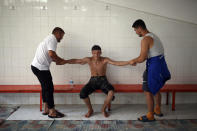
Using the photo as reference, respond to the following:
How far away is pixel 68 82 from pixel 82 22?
1.35 m

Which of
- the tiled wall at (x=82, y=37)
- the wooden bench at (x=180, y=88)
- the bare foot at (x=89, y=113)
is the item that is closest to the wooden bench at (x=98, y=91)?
the wooden bench at (x=180, y=88)

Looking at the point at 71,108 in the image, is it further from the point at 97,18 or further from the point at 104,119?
the point at 97,18

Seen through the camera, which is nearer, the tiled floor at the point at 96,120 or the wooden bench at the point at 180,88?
the tiled floor at the point at 96,120

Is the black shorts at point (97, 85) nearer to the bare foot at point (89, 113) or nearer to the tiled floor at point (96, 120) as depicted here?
the bare foot at point (89, 113)

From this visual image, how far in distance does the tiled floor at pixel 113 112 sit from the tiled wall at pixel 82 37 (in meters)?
0.31

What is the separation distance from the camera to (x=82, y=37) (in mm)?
4531

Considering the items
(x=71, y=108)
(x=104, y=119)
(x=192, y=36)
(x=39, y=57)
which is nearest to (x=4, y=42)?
(x=39, y=57)

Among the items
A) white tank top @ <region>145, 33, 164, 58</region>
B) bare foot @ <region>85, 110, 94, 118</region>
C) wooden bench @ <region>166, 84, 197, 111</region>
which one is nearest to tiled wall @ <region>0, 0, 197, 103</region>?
wooden bench @ <region>166, 84, 197, 111</region>

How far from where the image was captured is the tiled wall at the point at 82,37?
4465 millimetres

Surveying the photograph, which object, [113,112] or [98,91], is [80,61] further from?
[113,112]

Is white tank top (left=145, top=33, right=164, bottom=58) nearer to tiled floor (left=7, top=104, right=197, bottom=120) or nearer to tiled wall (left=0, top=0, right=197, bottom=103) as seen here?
tiled wall (left=0, top=0, right=197, bottom=103)

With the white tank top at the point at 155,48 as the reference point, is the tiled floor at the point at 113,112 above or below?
below

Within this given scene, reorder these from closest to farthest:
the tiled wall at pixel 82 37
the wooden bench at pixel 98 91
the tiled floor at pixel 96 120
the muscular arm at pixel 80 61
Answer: the tiled floor at pixel 96 120, the wooden bench at pixel 98 91, the muscular arm at pixel 80 61, the tiled wall at pixel 82 37

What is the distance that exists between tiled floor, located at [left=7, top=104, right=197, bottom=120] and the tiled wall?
313 millimetres
